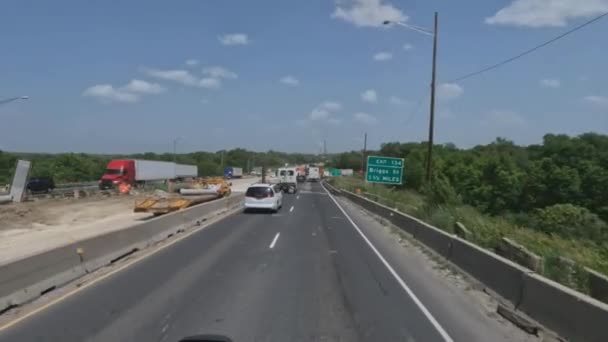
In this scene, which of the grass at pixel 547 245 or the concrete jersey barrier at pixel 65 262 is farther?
the grass at pixel 547 245

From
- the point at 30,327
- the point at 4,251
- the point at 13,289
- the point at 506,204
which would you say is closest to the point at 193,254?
the point at 13,289

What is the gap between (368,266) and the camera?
1376 centimetres

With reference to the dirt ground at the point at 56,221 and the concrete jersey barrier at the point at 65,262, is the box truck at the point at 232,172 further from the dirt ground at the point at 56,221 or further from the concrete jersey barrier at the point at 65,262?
the concrete jersey barrier at the point at 65,262

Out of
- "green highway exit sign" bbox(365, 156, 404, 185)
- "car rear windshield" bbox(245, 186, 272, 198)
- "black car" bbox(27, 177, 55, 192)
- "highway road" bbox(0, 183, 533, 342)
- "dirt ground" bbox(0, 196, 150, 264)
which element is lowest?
"dirt ground" bbox(0, 196, 150, 264)

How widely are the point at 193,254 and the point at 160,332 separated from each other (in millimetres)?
8175

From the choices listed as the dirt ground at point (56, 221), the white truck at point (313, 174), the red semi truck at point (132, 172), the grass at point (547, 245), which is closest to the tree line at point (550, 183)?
the dirt ground at point (56, 221)

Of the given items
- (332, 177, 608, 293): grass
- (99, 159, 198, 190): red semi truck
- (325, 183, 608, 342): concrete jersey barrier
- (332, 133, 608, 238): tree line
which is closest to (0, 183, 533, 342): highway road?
(325, 183, 608, 342): concrete jersey barrier

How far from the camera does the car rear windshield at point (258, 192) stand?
3359 centimetres

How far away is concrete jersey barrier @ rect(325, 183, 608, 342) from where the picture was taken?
6.73 m

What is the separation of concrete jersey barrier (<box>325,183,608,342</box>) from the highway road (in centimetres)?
52

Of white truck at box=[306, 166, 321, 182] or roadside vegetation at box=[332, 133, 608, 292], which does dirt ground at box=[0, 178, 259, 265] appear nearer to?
roadside vegetation at box=[332, 133, 608, 292]

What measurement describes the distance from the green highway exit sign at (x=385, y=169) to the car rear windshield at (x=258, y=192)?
860 centimetres

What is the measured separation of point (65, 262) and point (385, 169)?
1176 inches

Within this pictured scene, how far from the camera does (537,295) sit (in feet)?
27.6
